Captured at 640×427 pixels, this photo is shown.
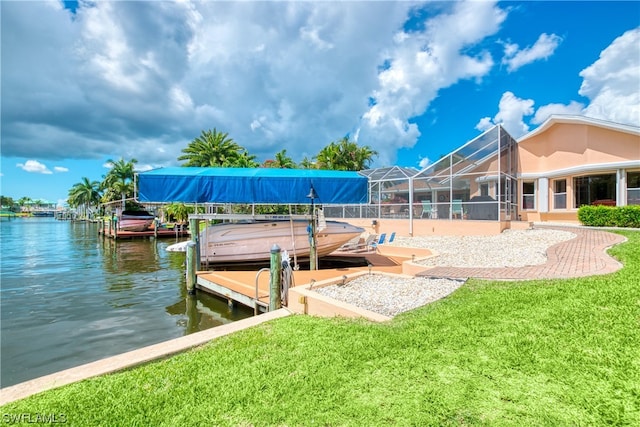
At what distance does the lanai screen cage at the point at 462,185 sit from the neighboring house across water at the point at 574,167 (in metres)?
1.98

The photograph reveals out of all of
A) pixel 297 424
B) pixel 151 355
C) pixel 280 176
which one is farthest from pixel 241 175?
pixel 297 424

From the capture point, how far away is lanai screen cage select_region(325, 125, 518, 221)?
15.3m

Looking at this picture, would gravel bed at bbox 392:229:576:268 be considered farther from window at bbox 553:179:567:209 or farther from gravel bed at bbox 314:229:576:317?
window at bbox 553:179:567:209

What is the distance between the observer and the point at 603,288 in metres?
4.75

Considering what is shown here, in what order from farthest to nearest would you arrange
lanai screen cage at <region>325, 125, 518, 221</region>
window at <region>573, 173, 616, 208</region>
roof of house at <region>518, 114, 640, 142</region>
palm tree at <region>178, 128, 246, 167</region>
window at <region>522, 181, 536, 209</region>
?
palm tree at <region>178, 128, 246, 167</region>, window at <region>522, 181, 536, 209</region>, window at <region>573, 173, 616, 208</region>, roof of house at <region>518, 114, 640, 142</region>, lanai screen cage at <region>325, 125, 518, 221</region>

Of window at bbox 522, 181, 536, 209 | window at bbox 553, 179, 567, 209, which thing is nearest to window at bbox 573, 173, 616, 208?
window at bbox 553, 179, 567, 209

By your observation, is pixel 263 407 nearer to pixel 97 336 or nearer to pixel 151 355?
pixel 151 355

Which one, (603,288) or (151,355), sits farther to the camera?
(603,288)

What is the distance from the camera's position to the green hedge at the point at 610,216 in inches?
533

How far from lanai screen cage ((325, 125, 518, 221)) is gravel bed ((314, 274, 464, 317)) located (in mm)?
9887

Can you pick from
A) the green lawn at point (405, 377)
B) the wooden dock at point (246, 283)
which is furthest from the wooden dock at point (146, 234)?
the green lawn at point (405, 377)

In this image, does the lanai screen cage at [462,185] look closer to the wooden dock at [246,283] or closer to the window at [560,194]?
the window at [560,194]

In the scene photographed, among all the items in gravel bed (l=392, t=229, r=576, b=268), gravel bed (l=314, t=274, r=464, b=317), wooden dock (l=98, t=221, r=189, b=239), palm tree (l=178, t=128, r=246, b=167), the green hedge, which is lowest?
wooden dock (l=98, t=221, r=189, b=239)

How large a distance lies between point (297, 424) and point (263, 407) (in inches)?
15.9
